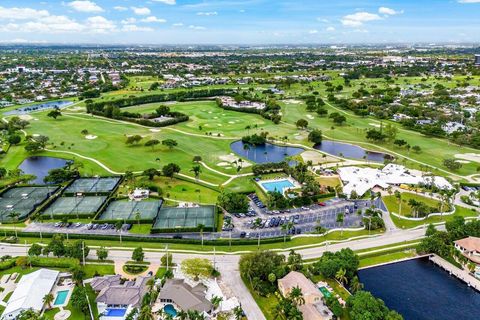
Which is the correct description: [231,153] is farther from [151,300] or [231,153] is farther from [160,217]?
[151,300]

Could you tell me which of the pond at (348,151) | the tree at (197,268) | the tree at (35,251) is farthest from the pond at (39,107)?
the tree at (197,268)

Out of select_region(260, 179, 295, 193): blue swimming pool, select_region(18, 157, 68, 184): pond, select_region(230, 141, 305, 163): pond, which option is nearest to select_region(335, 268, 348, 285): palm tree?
select_region(260, 179, 295, 193): blue swimming pool

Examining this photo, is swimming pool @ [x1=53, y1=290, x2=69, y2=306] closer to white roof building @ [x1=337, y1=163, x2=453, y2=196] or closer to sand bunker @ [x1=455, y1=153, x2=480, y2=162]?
white roof building @ [x1=337, y1=163, x2=453, y2=196]

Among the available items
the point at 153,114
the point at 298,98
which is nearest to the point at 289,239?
the point at 153,114

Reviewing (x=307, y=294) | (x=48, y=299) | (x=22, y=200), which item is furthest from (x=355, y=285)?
(x=22, y=200)

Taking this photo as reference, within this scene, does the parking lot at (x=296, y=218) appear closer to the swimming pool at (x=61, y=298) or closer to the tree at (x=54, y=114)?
the swimming pool at (x=61, y=298)
